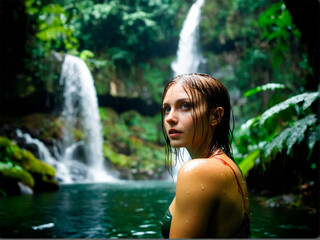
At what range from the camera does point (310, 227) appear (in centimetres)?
289

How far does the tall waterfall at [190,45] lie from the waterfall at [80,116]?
18.0 ft

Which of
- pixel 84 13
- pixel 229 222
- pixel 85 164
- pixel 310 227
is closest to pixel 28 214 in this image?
pixel 310 227

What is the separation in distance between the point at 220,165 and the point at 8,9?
443 inches

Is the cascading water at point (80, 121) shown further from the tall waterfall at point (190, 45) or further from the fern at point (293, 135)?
the fern at point (293, 135)

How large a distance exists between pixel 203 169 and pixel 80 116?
594 inches

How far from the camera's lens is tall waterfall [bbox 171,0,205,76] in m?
17.8

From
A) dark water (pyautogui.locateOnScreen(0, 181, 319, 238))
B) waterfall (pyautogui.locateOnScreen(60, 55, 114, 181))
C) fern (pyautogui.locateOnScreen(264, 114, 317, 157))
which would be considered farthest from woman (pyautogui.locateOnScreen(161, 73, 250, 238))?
waterfall (pyautogui.locateOnScreen(60, 55, 114, 181))

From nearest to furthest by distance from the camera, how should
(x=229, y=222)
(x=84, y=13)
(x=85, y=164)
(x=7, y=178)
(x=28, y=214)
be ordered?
(x=229, y=222) < (x=28, y=214) < (x=7, y=178) < (x=85, y=164) < (x=84, y=13)

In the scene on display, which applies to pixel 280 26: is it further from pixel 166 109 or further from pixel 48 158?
pixel 48 158

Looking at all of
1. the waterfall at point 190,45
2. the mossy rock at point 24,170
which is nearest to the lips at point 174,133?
the mossy rock at point 24,170

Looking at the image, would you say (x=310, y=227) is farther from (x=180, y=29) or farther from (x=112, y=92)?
(x=180, y=29)

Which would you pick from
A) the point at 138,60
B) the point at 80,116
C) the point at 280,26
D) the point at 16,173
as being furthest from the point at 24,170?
the point at 138,60

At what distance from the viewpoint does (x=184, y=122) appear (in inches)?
37.4

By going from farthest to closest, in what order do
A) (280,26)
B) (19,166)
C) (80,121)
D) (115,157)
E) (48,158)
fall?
(80,121), (115,157), (48,158), (19,166), (280,26)
